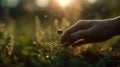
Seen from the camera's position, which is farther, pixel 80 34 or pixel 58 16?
pixel 58 16

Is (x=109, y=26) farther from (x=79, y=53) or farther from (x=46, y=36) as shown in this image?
(x=46, y=36)

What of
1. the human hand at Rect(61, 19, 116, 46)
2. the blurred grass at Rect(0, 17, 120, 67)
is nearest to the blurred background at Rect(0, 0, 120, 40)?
the blurred grass at Rect(0, 17, 120, 67)

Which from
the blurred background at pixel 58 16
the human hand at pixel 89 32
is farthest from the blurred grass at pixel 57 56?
the blurred background at pixel 58 16

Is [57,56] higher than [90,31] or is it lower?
lower

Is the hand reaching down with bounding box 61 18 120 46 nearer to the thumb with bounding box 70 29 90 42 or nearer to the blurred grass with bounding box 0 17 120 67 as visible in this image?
the thumb with bounding box 70 29 90 42

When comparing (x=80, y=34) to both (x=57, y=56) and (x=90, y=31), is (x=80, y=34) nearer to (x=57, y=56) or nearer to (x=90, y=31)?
(x=90, y=31)

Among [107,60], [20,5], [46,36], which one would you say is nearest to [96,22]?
[107,60]

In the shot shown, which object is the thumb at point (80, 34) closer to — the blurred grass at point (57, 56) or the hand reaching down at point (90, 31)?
the hand reaching down at point (90, 31)

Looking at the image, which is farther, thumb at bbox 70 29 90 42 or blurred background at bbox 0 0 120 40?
blurred background at bbox 0 0 120 40

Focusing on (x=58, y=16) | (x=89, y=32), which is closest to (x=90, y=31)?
(x=89, y=32)
